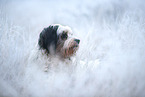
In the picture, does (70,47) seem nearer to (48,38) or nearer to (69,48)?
(69,48)

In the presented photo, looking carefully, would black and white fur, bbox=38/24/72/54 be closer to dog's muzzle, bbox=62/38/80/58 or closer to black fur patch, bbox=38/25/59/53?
black fur patch, bbox=38/25/59/53

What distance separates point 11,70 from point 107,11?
3.35 meters

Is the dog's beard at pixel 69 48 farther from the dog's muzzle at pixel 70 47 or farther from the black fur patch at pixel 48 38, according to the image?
the black fur patch at pixel 48 38

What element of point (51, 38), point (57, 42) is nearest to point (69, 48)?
point (57, 42)

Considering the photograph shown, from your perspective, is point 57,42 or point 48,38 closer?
point 48,38

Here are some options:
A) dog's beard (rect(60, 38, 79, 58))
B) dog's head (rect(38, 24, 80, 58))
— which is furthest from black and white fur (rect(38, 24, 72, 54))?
dog's beard (rect(60, 38, 79, 58))

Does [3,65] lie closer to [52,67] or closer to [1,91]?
[1,91]

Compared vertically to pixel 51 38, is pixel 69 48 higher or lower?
lower

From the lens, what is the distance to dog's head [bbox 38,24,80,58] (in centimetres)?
262

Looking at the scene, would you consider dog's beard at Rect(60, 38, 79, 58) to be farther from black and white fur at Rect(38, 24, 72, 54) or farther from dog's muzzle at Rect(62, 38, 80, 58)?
black and white fur at Rect(38, 24, 72, 54)

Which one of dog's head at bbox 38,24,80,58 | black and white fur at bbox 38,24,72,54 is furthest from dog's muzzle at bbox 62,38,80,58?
black and white fur at bbox 38,24,72,54

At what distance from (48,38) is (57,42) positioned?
0.23m

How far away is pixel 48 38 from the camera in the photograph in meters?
2.62

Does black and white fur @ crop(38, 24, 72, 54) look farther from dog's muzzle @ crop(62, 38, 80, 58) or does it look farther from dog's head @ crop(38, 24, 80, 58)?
dog's muzzle @ crop(62, 38, 80, 58)
